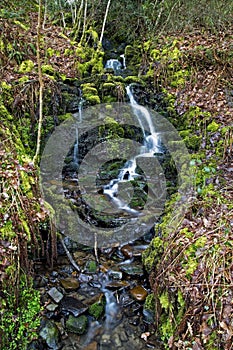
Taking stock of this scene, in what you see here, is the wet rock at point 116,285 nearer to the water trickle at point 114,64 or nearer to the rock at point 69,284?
the rock at point 69,284

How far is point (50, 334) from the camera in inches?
128

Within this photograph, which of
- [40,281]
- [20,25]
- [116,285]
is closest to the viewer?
[40,281]

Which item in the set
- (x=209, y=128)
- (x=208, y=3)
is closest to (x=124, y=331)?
(x=209, y=128)

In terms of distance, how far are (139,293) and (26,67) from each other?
518 centimetres

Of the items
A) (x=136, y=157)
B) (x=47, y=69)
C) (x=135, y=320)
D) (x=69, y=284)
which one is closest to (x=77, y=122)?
(x=47, y=69)

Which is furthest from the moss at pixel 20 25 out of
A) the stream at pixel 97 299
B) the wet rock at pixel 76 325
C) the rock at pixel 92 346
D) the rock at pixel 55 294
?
the rock at pixel 92 346

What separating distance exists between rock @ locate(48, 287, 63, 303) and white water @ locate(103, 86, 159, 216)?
206 cm

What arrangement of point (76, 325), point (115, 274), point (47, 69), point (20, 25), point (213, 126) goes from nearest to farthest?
point (76, 325)
point (115, 274)
point (213, 126)
point (47, 69)
point (20, 25)

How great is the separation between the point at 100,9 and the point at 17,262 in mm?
9539

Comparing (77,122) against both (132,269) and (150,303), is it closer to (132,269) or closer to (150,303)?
(132,269)

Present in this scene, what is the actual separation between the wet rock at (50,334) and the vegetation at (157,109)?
0.52 feet

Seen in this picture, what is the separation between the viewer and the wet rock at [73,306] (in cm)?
355

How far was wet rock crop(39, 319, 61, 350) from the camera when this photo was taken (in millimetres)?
3215

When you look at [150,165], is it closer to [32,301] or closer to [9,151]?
[9,151]
